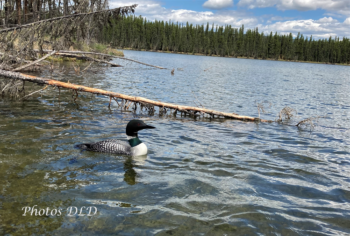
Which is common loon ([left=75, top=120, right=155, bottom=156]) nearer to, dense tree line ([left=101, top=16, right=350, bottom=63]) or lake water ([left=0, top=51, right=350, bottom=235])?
lake water ([left=0, top=51, right=350, bottom=235])

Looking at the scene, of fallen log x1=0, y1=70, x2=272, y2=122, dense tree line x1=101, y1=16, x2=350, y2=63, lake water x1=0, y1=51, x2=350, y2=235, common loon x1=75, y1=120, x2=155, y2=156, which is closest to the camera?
lake water x1=0, y1=51, x2=350, y2=235

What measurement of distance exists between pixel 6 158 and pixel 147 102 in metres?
Answer: 6.93

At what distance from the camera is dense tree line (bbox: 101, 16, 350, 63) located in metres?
146

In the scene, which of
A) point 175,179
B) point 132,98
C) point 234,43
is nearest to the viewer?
point 175,179

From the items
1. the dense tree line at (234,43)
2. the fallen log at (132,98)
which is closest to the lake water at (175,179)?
the fallen log at (132,98)

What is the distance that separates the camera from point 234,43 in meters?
152

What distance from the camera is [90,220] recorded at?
4.67m

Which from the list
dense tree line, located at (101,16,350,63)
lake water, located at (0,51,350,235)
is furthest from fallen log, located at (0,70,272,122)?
dense tree line, located at (101,16,350,63)

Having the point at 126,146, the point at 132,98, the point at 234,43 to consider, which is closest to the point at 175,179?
the point at 126,146

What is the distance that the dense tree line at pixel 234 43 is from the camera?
478 ft

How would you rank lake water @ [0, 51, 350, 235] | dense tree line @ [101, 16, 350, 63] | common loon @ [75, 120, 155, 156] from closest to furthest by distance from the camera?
lake water @ [0, 51, 350, 235] < common loon @ [75, 120, 155, 156] < dense tree line @ [101, 16, 350, 63]

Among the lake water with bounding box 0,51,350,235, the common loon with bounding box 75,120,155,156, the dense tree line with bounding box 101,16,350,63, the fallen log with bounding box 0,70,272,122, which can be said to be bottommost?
the lake water with bounding box 0,51,350,235

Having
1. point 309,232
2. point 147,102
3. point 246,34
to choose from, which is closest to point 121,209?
point 309,232

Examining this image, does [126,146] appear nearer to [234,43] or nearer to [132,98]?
[132,98]
